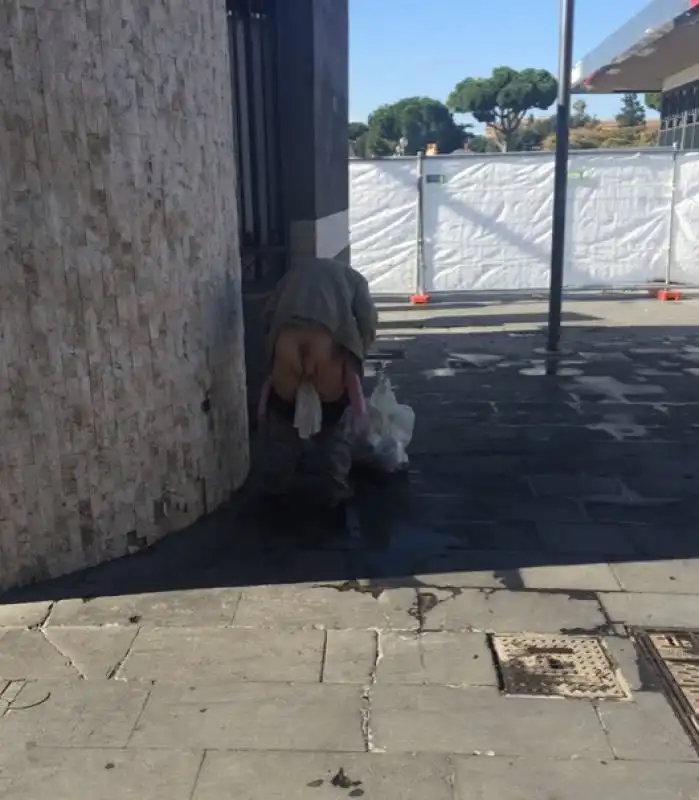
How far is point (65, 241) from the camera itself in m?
3.84

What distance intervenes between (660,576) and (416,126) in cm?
6109

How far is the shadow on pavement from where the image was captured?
426 cm

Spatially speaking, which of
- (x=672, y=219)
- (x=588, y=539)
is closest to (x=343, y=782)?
(x=588, y=539)

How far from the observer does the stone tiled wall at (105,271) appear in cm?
371

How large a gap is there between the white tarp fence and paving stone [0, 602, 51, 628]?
1051 centimetres

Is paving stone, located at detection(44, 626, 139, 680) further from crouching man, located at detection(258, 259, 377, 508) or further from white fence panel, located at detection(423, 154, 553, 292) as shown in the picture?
white fence panel, located at detection(423, 154, 553, 292)

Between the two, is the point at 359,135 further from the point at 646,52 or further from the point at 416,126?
the point at 646,52

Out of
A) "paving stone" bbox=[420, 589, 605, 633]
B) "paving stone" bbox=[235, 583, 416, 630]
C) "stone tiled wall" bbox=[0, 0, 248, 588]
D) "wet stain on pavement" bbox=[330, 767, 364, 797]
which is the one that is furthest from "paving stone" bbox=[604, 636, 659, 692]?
"stone tiled wall" bbox=[0, 0, 248, 588]

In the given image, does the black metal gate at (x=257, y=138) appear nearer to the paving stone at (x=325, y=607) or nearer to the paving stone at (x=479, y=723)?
the paving stone at (x=325, y=607)

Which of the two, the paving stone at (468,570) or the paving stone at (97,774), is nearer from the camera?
the paving stone at (97,774)

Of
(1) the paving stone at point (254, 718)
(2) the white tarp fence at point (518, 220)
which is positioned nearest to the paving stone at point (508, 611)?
(1) the paving stone at point (254, 718)

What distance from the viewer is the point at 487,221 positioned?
13.5 metres

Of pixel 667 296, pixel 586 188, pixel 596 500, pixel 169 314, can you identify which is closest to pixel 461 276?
pixel 586 188

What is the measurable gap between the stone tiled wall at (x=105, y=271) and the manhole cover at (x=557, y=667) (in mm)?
1985
